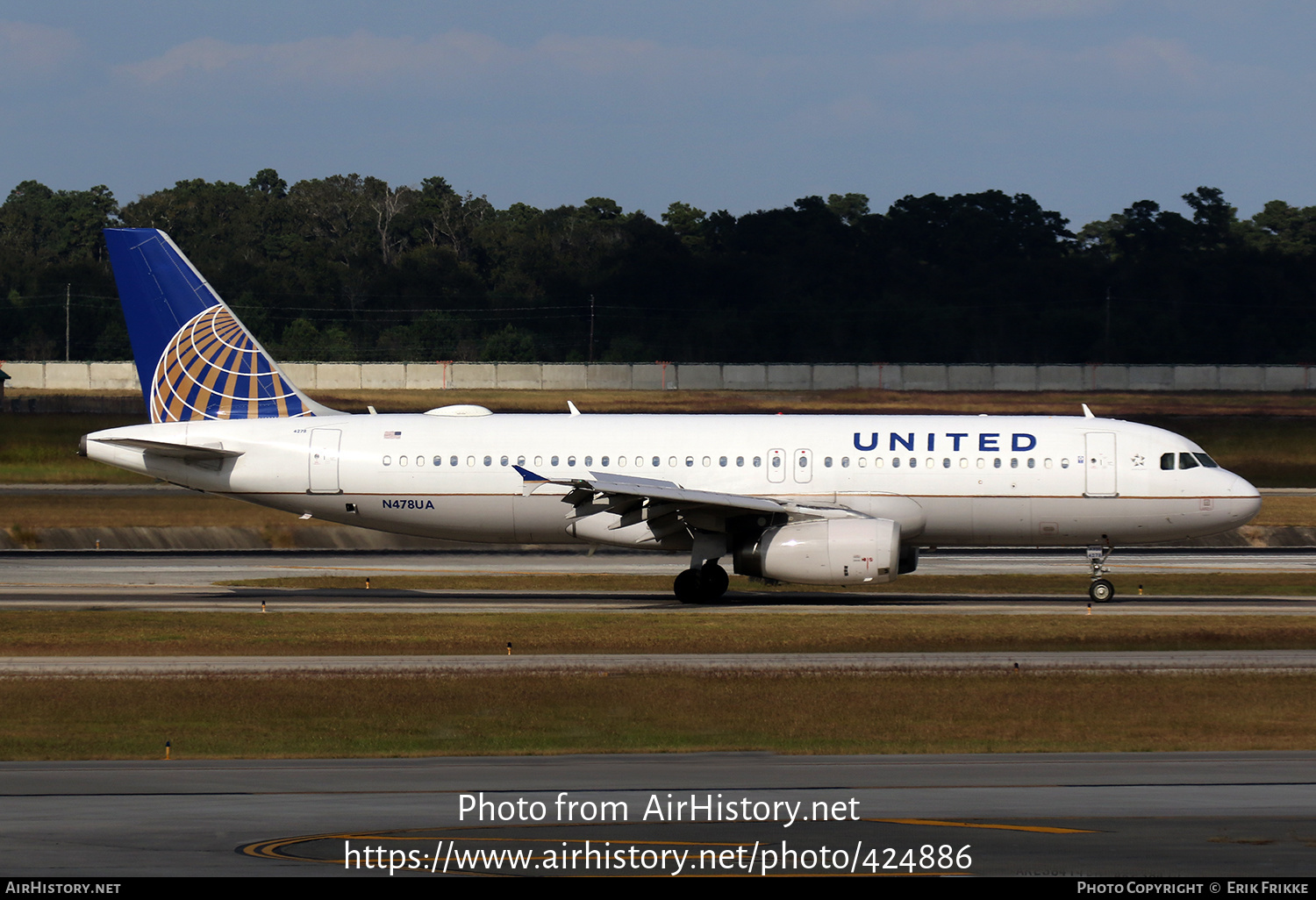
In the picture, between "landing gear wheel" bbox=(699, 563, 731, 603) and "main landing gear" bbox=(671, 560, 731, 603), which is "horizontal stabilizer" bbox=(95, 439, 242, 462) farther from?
"landing gear wheel" bbox=(699, 563, 731, 603)

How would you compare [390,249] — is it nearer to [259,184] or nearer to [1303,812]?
[259,184]

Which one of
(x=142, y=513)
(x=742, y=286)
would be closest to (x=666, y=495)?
(x=142, y=513)

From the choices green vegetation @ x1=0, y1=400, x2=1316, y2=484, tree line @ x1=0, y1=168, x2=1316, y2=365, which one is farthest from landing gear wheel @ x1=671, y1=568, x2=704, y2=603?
tree line @ x1=0, y1=168, x2=1316, y2=365

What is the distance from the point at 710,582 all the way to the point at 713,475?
97.6 inches

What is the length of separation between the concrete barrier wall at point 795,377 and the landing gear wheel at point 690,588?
62351 millimetres

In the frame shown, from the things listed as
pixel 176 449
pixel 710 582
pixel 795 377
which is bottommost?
pixel 710 582

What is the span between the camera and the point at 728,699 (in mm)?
21031

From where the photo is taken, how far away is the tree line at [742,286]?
118 meters

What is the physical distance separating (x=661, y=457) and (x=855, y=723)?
613 inches

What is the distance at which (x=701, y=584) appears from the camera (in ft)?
109

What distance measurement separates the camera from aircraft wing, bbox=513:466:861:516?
31.4m

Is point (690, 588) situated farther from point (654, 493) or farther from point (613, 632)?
point (613, 632)

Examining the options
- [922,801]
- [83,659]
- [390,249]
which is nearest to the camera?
[922,801]

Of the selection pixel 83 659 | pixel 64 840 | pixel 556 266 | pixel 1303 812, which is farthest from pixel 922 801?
pixel 556 266
